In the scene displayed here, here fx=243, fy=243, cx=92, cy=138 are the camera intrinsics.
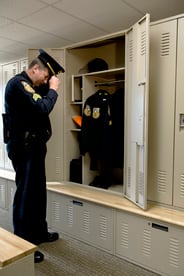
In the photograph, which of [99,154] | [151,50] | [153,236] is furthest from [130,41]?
[153,236]

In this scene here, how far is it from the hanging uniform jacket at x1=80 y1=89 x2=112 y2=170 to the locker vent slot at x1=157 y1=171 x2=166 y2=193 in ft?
2.18

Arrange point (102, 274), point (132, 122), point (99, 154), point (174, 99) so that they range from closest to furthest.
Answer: point (102, 274)
point (174, 99)
point (132, 122)
point (99, 154)

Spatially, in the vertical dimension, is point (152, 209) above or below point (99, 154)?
below

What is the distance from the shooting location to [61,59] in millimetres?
3059

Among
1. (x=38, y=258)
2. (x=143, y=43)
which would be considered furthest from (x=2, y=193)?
(x=143, y=43)

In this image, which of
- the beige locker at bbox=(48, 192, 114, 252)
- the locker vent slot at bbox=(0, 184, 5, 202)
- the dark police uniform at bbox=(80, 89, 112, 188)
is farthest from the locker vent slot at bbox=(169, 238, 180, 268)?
the locker vent slot at bbox=(0, 184, 5, 202)

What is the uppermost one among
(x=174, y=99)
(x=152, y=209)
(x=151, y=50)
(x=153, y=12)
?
(x=153, y=12)

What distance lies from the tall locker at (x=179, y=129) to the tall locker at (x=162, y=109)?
37 millimetres

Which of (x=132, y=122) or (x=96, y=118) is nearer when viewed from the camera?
(x=132, y=122)

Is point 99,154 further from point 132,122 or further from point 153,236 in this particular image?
point 153,236

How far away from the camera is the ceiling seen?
2.29m

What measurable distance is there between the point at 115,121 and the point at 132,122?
1.49 ft

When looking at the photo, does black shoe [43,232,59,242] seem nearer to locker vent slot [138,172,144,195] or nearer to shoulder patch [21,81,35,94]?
locker vent slot [138,172,144,195]

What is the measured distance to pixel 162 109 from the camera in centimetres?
225
